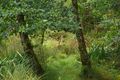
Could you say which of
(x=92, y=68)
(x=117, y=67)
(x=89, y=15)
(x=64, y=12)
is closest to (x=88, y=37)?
(x=89, y=15)

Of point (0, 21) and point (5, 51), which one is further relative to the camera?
point (5, 51)

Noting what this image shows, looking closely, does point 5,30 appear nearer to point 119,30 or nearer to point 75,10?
point 75,10

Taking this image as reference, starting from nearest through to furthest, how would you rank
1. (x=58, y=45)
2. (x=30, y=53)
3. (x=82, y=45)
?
(x=30, y=53), (x=82, y=45), (x=58, y=45)

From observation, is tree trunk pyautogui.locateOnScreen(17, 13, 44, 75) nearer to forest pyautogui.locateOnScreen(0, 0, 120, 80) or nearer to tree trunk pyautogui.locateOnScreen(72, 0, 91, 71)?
forest pyautogui.locateOnScreen(0, 0, 120, 80)

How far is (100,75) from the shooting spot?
370 inches

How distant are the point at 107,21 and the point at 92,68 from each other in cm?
143

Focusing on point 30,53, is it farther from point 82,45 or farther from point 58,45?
point 58,45

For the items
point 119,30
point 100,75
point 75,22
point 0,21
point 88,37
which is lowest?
point 88,37

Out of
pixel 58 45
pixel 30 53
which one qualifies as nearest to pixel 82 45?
pixel 30 53

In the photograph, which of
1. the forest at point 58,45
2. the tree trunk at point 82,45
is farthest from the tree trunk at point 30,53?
the tree trunk at point 82,45

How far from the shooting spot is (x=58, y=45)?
503 inches

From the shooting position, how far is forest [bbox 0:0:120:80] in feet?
23.7

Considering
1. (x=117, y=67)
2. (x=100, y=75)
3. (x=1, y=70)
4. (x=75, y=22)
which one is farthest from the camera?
(x=117, y=67)

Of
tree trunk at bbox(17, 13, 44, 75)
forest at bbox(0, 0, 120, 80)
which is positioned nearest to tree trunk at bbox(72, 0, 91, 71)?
forest at bbox(0, 0, 120, 80)
